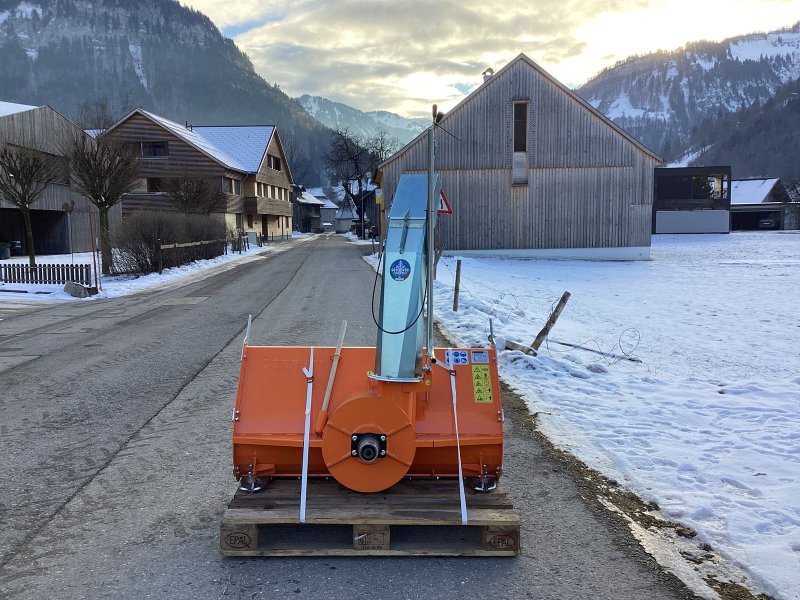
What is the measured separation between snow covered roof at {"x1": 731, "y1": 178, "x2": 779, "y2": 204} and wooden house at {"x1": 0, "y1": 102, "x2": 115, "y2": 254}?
76379 millimetres

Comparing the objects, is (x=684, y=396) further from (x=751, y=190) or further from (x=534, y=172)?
(x=751, y=190)

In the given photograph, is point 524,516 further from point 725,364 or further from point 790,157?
point 790,157

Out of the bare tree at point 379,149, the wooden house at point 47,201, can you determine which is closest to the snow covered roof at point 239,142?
the wooden house at point 47,201

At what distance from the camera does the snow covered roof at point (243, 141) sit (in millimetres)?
52844

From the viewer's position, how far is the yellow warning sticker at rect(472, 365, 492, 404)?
13.4 feet

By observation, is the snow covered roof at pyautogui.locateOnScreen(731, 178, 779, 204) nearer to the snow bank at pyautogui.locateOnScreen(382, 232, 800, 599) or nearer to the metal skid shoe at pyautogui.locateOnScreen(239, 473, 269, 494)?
the snow bank at pyautogui.locateOnScreen(382, 232, 800, 599)

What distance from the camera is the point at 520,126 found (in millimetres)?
28875

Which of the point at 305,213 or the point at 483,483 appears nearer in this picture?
the point at 483,483

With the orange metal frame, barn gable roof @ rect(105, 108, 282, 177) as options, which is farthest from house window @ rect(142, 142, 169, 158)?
the orange metal frame

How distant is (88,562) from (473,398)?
2.48 m

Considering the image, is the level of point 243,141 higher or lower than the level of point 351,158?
lower

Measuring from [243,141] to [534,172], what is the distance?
111 ft

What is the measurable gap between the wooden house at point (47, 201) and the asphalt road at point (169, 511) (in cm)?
2401

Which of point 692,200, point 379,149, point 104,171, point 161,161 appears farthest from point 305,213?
point 104,171
